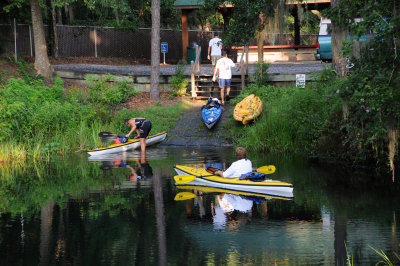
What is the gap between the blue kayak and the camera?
2225 cm

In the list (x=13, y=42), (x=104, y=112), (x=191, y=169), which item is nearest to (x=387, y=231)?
(x=191, y=169)

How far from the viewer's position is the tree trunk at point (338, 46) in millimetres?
18281

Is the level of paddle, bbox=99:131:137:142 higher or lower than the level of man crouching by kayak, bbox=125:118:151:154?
lower

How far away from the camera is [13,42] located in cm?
3095

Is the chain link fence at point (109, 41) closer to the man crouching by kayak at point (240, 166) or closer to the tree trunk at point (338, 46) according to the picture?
the tree trunk at point (338, 46)

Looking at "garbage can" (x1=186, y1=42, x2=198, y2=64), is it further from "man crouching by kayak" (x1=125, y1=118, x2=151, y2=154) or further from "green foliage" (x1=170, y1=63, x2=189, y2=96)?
"man crouching by kayak" (x1=125, y1=118, x2=151, y2=154)

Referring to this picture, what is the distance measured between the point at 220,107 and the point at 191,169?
8.31m

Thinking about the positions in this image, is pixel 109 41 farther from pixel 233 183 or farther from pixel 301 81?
pixel 233 183

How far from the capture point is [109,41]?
3700 cm

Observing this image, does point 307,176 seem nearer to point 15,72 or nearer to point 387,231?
point 387,231

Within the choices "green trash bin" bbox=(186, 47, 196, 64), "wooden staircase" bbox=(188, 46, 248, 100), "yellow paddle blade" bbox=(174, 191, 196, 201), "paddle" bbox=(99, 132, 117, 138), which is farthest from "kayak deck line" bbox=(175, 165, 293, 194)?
"green trash bin" bbox=(186, 47, 196, 64)

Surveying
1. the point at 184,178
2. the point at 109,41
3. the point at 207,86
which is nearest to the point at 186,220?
the point at 184,178

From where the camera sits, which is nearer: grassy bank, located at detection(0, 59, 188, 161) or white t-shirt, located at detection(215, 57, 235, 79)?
grassy bank, located at detection(0, 59, 188, 161)

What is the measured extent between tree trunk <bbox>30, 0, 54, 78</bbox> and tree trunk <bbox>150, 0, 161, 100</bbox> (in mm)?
4977
